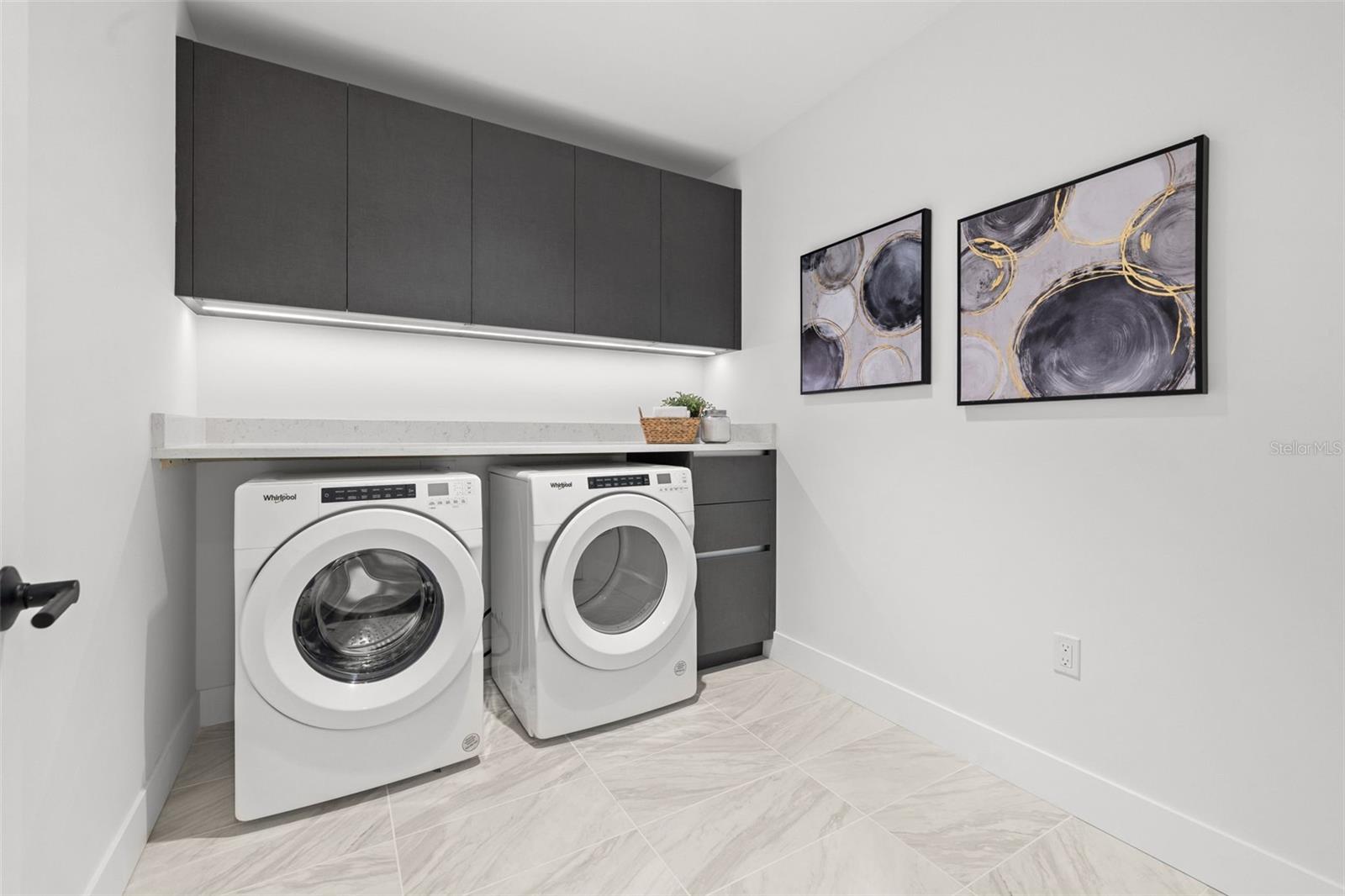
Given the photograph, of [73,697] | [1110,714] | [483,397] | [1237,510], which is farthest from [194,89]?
[1110,714]

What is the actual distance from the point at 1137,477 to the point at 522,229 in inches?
86.7

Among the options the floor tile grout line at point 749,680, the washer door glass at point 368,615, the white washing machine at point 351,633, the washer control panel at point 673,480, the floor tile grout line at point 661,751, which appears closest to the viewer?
the white washing machine at point 351,633

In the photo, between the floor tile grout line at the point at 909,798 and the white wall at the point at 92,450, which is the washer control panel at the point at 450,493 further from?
the floor tile grout line at the point at 909,798

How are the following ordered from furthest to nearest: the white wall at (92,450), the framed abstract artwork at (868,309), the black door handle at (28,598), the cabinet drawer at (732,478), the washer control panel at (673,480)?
the cabinet drawer at (732,478) → the washer control panel at (673,480) → the framed abstract artwork at (868,309) → the white wall at (92,450) → the black door handle at (28,598)

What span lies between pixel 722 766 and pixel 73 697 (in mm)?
1538

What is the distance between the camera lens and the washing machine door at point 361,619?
63.8 inches

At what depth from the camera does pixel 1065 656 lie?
1.71m

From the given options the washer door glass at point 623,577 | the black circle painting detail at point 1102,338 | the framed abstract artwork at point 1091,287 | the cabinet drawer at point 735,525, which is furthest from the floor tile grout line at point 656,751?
the black circle painting detail at point 1102,338

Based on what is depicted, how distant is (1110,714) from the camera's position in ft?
5.30

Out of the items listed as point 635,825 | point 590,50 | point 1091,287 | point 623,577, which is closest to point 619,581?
point 623,577

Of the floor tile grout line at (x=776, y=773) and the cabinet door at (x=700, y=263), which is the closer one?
the floor tile grout line at (x=776, y=773)

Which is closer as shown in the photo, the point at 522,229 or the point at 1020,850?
the point at 1020,850

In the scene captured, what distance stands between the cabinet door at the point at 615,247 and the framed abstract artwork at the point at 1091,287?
4.35ft

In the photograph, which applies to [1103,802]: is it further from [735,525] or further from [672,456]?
[672,456]
